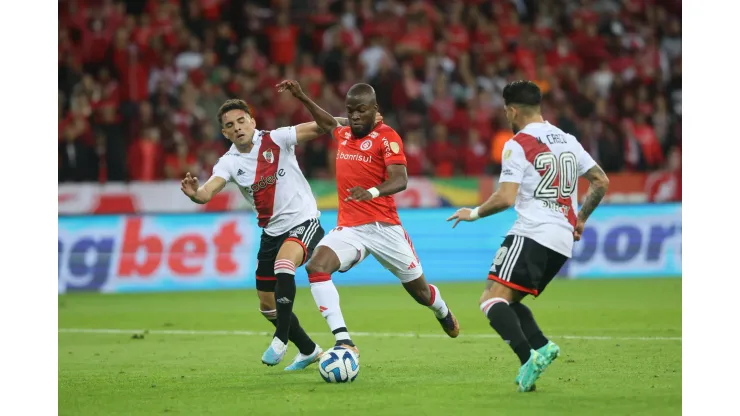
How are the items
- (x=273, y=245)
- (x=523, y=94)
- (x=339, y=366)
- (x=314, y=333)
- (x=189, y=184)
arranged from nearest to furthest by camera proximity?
(x=523, y=94) < (x=339, y=366) < (x=189, y=184) < (x=273, y=245) < (x=314, y=333)

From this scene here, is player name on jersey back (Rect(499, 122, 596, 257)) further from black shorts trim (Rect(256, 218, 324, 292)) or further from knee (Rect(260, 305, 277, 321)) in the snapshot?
knee (Rect(260, 305, 277, 321))

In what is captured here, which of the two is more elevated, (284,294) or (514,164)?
(514,164)

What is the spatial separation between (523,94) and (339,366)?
94.6 inches

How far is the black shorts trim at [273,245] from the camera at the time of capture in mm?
9055

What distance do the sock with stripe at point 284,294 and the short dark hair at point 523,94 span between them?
7.69 feet

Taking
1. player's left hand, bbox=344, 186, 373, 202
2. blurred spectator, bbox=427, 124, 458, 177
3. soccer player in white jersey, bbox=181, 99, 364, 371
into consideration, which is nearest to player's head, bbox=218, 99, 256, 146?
soccer player in white jersey, bbox=181, 99, 364, 371

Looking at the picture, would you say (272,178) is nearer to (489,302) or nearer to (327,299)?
(327,299)

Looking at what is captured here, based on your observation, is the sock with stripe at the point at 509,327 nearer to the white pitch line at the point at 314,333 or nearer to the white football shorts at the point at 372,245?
the white football shorts at the point at 372,245

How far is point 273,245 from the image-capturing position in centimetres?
920

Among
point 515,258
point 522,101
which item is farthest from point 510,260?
→ point 522,101

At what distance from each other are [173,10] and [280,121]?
3.77 m

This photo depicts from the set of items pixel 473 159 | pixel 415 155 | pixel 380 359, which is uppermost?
pixel 415 155
